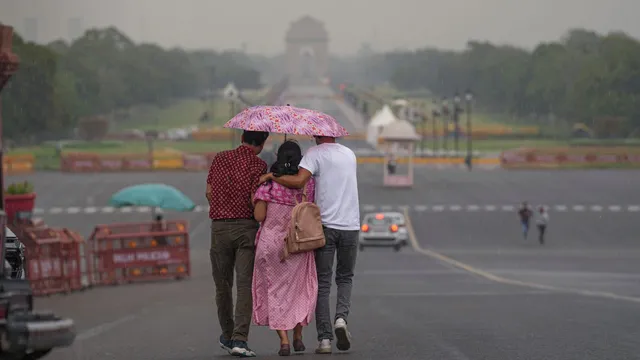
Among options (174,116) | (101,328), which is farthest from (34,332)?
(174,116)

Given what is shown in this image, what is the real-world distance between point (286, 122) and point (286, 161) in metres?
0.38

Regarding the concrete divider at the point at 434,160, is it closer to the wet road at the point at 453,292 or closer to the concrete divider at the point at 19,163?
the concrete divider at the point at 19,163

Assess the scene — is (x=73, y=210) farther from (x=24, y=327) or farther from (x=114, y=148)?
(x=114, y=148)

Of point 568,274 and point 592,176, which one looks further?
point 592,176

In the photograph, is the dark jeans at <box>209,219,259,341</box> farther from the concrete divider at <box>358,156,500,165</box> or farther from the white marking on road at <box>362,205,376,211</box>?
the concrete divider at <box>358,156,500,165</box>

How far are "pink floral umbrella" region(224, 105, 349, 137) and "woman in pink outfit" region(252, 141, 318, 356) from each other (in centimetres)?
17

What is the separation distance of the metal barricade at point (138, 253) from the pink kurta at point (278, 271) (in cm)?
1595

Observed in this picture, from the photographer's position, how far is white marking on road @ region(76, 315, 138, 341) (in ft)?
45.2

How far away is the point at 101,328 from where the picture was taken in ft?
48.9

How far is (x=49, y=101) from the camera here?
9488 cm

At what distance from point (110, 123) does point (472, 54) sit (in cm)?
5148

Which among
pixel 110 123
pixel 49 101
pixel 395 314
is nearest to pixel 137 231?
pixel 395 314

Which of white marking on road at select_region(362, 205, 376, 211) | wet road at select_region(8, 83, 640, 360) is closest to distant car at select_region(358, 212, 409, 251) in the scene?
wet road at select_region(8, 83, 640, 360)

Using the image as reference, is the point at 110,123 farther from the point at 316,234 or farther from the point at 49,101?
the point at 316,234
